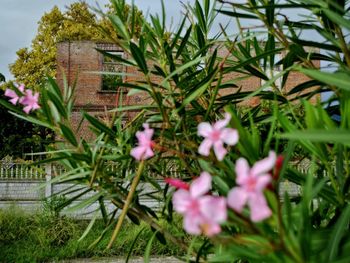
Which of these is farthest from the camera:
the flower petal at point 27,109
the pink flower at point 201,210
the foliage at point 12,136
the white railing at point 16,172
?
the foliage at point 12,136

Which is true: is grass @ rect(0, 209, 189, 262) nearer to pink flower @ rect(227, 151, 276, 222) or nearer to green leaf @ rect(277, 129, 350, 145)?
green leaf @ rect(277, 129, 350, 145)

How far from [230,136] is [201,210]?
0.10 metres

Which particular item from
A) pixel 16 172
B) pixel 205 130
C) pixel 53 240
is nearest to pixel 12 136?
pixel 16 172

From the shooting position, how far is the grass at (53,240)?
192 inches

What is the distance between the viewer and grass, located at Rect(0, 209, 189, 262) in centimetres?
488

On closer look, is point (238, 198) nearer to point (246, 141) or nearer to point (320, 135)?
point (320, 135)

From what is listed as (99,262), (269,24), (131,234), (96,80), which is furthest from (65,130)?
(96,80)

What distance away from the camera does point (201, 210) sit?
11.3 inches

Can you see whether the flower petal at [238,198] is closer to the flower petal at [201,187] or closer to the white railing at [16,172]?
the flower petal at [201,187]

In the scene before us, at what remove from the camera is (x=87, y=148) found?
77cm

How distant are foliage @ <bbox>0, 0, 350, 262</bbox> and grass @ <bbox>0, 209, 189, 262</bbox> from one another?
12.7ft

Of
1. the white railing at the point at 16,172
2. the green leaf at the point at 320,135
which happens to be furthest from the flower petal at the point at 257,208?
the white railing at the point at 16,172

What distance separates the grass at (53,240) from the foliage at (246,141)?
12.7ft

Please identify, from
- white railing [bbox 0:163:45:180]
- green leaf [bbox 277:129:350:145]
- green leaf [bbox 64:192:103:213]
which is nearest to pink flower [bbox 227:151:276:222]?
green leaf [bbox 277:129:350:145]
